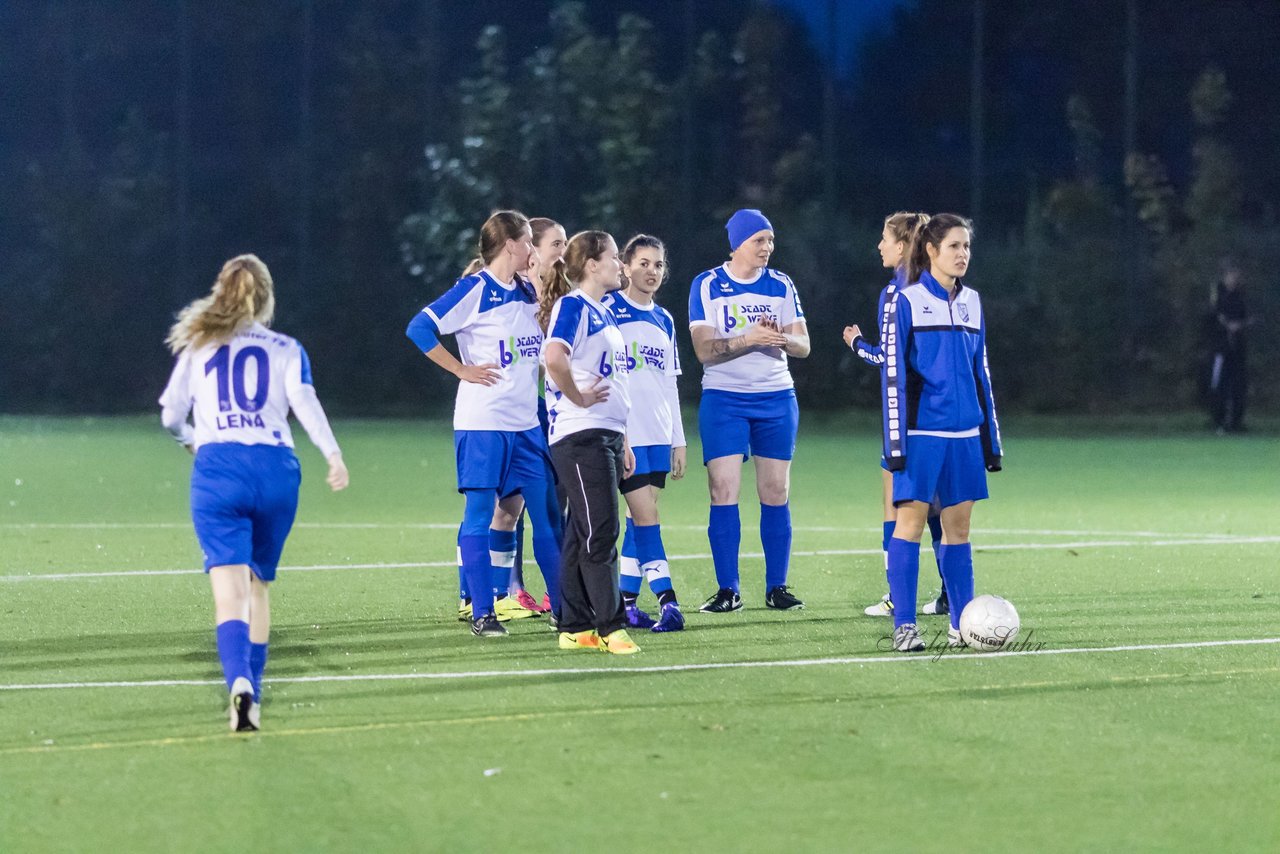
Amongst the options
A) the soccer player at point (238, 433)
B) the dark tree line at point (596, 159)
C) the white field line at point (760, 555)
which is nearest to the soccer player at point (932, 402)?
the soccer player at point (238, 433)

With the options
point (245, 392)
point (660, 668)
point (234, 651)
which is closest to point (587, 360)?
point (660, 668)

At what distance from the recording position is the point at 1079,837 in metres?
4.80

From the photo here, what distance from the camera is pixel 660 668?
7395 mm

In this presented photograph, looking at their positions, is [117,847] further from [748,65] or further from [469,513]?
[748,65]

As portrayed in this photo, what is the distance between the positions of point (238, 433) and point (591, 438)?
1919 mm

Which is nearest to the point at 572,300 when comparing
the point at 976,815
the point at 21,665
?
the point at 21,665

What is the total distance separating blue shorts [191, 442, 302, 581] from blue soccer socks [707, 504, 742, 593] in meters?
3.34

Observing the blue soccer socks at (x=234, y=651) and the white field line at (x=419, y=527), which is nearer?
the blue soccer socks at (x=234, y=651)

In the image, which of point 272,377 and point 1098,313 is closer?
point 272,377

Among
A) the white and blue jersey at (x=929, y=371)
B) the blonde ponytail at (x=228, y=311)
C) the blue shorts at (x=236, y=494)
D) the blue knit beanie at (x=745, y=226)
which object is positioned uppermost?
the blue knit beanie at (x=745, y=226)

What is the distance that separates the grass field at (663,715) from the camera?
196 inches

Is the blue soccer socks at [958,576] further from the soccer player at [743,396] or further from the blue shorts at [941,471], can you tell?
the soccer player at [743,396]

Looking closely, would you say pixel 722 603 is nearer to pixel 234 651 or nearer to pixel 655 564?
pixel 655 564

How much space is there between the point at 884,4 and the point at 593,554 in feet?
77.8
